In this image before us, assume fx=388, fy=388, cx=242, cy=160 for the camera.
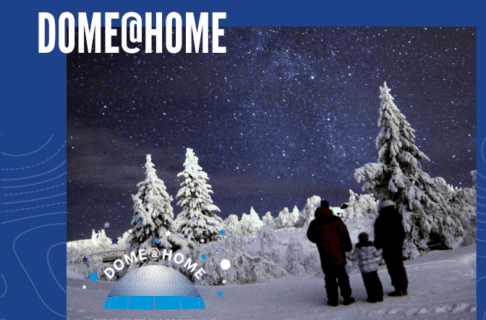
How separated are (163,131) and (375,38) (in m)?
6.36

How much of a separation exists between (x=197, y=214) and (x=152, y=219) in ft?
5.05

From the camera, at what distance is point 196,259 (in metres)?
11.9

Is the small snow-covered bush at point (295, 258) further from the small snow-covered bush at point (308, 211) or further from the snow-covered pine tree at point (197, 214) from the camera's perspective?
the snow-covered pine tree at point (197, 214)

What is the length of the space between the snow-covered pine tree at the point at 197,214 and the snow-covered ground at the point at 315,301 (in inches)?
153

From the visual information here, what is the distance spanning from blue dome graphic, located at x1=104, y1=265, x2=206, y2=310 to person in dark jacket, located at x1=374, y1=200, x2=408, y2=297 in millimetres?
3724

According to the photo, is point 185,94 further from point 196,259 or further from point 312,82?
point 196,259

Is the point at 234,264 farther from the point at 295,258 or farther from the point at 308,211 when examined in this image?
the point at 308,211

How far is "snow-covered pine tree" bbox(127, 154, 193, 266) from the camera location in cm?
1175

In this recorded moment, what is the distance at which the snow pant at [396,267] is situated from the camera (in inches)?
243

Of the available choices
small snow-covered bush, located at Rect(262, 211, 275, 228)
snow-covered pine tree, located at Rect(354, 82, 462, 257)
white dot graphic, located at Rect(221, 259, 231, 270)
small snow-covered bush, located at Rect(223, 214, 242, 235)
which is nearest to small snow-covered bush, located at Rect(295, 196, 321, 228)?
small snow-covered bush, located at Rect(262, 211, 275, 228)

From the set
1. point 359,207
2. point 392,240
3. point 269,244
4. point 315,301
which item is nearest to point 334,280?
point 315,301

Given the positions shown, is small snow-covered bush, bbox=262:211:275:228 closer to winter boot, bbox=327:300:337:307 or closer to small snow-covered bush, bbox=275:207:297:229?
small snow-covered bush, bbox=275:207:297:229

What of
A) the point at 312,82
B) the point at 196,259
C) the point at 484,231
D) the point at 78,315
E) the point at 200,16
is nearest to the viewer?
the point at 78,315

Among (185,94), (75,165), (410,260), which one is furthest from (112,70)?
(410,260)
